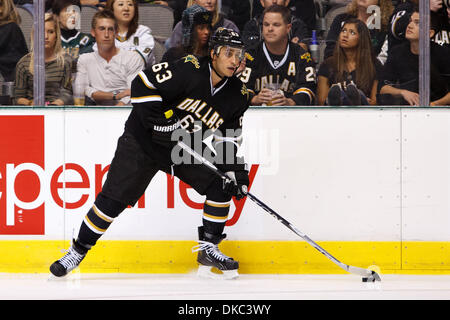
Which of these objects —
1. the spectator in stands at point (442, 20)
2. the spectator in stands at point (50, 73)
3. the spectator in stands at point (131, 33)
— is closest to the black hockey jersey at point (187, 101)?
the spectator in stands at point (131, 33)

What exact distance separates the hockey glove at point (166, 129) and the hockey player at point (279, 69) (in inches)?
22.1

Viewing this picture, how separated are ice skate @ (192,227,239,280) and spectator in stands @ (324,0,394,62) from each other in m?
1.15

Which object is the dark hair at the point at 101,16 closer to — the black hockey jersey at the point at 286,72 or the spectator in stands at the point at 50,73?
the spectator in stands at the point at 50,73

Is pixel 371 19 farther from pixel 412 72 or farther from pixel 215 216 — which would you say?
pixel 215 216

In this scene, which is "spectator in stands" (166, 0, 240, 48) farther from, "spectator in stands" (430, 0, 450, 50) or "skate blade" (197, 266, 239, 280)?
"skate blade" (197, 266, 239, 280)

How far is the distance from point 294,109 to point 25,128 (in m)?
1.34

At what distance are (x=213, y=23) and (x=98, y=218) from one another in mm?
1120

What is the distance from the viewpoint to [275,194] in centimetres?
364

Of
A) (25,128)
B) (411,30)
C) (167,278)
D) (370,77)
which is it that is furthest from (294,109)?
(25,128)

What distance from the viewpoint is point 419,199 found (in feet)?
11.8

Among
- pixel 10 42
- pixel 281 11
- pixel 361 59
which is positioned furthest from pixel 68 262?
pixel 361 59

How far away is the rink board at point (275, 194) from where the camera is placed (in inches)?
142

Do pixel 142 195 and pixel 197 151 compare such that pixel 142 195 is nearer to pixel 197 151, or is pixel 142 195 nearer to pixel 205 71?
pixel 197 151
